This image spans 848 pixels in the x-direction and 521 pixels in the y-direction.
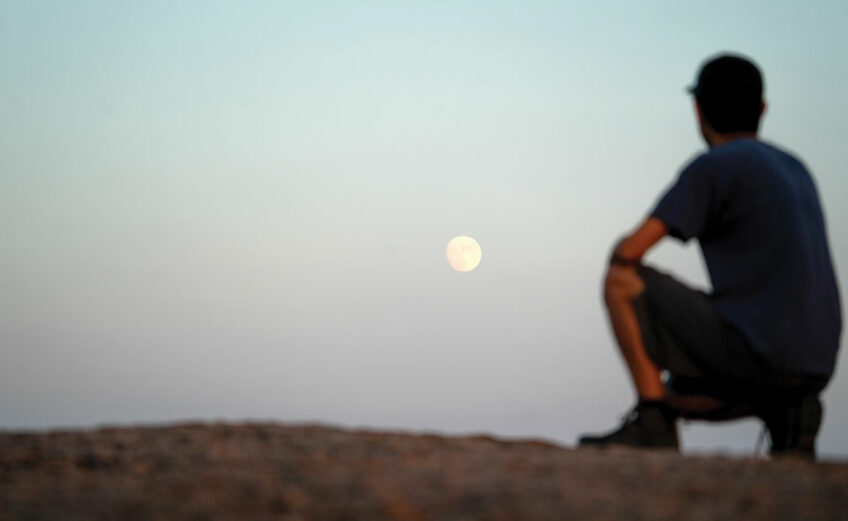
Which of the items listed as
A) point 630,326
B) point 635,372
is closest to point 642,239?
point 630,326

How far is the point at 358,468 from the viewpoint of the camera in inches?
183

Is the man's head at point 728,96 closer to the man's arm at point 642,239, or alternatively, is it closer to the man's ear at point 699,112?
the man's ear at point 699,112

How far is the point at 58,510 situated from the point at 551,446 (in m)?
2.81

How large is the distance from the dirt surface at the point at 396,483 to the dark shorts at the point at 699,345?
761 millimetres

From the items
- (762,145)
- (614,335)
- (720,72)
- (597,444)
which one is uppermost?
(720,72)

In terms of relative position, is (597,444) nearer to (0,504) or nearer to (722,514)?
(722,514)

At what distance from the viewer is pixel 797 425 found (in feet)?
20.6

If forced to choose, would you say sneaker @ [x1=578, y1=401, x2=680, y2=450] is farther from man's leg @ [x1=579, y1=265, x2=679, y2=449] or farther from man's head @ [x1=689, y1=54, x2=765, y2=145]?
man's head @ [x1=689, y1=54, x2=765, y2=145]

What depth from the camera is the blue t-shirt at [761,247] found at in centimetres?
594

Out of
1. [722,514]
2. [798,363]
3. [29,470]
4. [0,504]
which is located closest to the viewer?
[722,514]

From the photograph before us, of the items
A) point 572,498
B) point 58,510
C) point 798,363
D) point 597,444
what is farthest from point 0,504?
point 798,363

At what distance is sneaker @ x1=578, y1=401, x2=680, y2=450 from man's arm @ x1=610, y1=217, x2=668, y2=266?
0.81m

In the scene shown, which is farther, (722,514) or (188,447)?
(188,447)

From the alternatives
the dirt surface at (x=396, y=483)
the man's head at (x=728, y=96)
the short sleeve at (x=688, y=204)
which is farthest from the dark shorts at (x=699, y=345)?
the man's head at (x=728, y=96)
